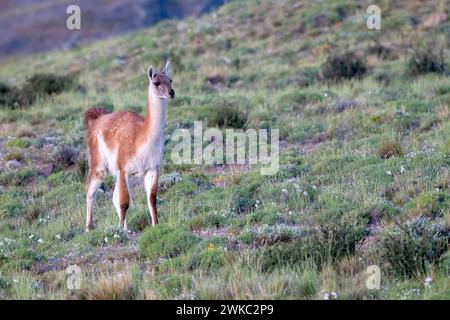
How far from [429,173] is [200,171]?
3892mm

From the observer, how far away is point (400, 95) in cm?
1834

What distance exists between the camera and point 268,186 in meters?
12.4

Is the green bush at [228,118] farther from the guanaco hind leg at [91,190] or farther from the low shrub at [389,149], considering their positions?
the guanaco hind leg at [91,190]

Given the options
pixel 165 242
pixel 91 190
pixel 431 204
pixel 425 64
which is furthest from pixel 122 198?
pixel 425 64

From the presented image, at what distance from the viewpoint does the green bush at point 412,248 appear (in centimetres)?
844

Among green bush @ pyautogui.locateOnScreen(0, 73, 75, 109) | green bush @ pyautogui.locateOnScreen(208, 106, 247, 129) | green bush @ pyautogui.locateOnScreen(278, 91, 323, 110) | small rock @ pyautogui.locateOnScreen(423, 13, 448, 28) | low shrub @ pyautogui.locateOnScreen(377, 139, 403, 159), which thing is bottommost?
low shrub @ pyautogui.locateOnScreen(377, 139, 403, 159)

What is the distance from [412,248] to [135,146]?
4.19 meters

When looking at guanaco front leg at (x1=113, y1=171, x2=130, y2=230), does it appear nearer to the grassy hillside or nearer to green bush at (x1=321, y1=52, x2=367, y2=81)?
the grassy hillside

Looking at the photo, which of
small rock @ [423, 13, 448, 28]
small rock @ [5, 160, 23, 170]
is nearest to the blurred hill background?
small rock @ [423, 13, 448, 28]

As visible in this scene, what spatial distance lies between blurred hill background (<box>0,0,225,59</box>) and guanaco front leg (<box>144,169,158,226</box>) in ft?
134

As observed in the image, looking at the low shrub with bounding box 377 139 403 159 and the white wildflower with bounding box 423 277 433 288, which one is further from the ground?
the low shrub with bounding box 377 139 403 159

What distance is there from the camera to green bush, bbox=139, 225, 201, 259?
997cm

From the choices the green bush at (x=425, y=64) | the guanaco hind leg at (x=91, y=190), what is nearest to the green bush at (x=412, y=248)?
the guanaco hind leg at (x=91, y=190)
